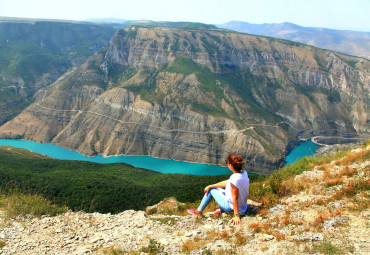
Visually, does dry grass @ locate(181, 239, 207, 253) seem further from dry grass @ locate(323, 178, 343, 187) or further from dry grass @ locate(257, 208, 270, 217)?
dry grass @ locate(323, 178, 343, 187)

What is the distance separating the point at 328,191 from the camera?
10820 mm

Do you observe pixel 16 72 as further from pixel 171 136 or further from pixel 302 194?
pixel 302 194

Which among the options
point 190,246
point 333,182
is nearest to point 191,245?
point 190,246

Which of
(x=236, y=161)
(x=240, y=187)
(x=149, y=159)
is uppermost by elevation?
(x=236, y=161)

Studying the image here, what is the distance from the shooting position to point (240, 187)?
924cm

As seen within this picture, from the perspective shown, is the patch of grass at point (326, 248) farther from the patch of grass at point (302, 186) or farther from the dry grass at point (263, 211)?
the patch of grass at point (302, 186)

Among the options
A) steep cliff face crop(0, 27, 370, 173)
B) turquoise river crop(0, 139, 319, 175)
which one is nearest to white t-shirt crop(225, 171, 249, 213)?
turquoise river crop(0, 139, 319, 175)

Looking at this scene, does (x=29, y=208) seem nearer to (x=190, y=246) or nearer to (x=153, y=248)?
(x=153, y=248)

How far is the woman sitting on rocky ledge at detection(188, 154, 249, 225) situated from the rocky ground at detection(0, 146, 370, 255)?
529 millimetres

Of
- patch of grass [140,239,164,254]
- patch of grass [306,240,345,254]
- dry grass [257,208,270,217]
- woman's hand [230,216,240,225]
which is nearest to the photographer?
patch of grass [306,240,345,254]

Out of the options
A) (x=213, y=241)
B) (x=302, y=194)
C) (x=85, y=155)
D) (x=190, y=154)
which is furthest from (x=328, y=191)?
(x=85, y=155)

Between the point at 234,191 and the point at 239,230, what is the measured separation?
137 cm

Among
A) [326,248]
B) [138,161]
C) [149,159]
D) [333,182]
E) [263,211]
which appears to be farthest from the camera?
[149,159]

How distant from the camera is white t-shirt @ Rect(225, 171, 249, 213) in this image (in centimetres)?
914
